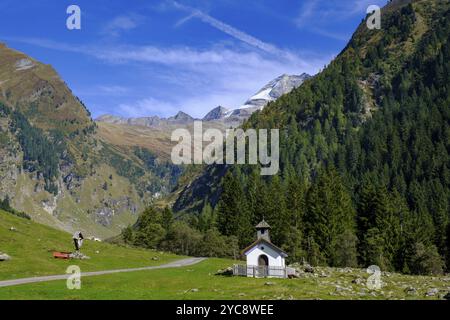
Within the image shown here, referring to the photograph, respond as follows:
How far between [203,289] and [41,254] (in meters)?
37.9

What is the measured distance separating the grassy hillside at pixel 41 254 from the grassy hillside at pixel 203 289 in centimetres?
1013

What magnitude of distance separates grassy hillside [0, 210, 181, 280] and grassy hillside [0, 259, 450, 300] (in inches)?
399

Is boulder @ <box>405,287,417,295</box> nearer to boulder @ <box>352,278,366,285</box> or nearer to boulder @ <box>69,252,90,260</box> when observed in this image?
boulder @ <box>352,278,366,285</box>

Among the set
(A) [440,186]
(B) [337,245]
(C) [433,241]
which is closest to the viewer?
(B) [337,245]

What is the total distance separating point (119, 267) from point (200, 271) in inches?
519

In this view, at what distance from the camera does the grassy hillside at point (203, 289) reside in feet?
140

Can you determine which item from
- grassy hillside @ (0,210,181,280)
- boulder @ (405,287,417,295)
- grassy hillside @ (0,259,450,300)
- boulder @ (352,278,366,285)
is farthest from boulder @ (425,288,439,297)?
grassy hillside @ (0,210,181,280)

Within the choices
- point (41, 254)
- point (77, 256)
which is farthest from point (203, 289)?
point (41, 254)

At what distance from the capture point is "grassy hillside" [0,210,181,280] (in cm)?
6285

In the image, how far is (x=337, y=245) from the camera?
334 ft

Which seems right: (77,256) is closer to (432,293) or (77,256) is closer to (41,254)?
(41,254)

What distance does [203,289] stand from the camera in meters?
50.0

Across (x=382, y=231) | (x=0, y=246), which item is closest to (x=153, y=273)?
(x=0, y=246)
